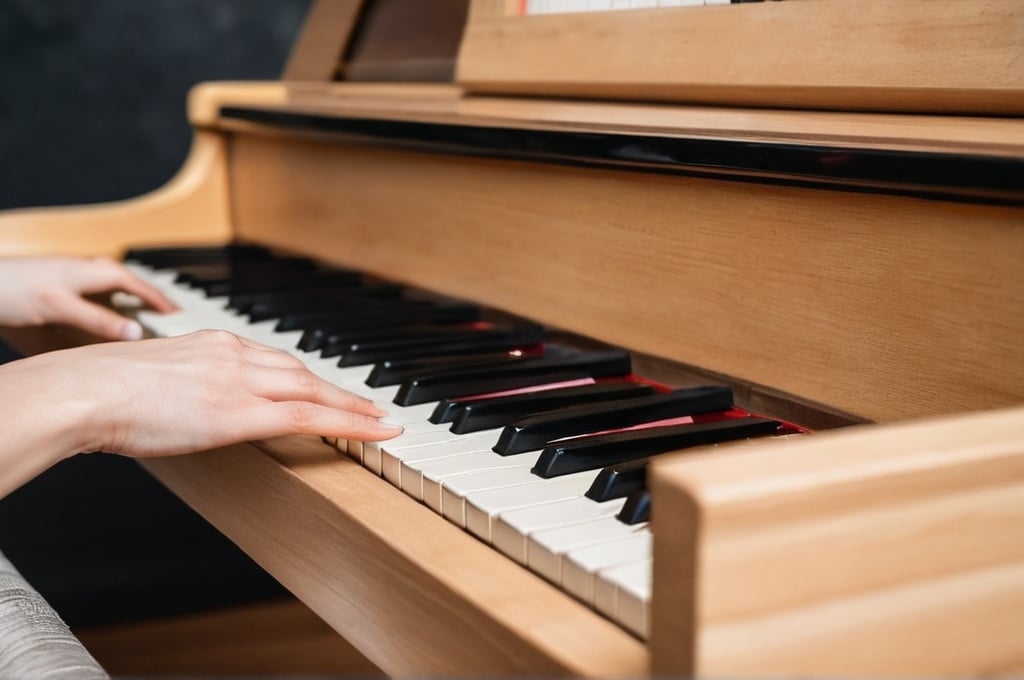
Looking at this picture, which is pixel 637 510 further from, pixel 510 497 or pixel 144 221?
pixel 144 221

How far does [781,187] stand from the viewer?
99cm

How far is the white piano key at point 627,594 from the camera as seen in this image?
0.65m

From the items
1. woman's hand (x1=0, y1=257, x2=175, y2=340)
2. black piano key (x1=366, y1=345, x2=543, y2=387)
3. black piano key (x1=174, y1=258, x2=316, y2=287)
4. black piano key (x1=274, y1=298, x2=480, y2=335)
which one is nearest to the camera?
black piano key (x1=366, y1=345, x2=543, y2=387)

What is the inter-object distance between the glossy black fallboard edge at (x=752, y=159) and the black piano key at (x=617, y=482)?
0.28 m

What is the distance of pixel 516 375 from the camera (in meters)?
1.13

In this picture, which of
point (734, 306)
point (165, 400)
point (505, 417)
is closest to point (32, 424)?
point (165, 400)

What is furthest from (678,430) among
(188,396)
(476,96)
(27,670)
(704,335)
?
(476,96)

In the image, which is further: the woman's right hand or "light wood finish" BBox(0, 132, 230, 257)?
"light wood finish" BBox(0, 132, 230, 257)

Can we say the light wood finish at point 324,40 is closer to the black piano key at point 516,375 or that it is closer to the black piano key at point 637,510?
the black piano key at point 516,375

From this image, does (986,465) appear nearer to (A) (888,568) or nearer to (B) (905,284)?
(A) (888,568)

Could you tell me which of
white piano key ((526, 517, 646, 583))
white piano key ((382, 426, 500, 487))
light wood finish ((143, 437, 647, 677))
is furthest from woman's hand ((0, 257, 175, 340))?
white piano key ((526, 517, 646, 583))

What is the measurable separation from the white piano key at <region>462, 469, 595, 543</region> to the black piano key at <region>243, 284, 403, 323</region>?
66 centimetres

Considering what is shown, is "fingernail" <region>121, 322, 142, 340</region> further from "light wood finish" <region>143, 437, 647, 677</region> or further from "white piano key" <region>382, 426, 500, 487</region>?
"white piano key" <region>382, 426, 500, 487</region>

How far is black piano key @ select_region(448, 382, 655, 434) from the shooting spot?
1.01m
